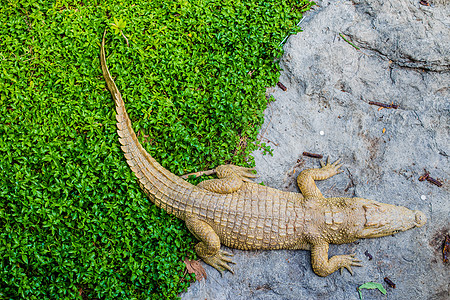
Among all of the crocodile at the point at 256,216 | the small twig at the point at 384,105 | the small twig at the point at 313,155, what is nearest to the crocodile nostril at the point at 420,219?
the crocodile at the point at 256,216

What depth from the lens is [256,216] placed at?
15.7 feet

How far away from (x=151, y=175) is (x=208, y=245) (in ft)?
4.21

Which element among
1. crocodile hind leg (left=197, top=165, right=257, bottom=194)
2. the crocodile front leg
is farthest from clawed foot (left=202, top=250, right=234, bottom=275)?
the crocodile front leg

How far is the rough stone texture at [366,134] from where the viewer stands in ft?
15.8

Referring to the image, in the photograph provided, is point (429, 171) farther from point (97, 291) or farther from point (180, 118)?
point (97, 291)

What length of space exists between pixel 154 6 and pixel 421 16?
444 cm

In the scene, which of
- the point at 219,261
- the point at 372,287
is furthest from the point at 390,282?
the point at 219,261

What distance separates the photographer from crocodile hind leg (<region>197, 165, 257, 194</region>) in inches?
196

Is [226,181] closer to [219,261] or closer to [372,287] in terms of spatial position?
[219,261]

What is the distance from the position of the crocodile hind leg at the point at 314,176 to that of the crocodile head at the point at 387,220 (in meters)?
0.67

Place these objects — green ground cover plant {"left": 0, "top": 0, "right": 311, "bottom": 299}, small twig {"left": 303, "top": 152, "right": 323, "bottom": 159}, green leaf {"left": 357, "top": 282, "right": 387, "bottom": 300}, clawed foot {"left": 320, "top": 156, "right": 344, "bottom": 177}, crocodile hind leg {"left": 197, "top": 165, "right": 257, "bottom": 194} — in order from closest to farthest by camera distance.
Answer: green ground cover plant {"left": 0, "top": 0, "right": 311, "bottom": 299} < green leaf {"left": 357, "top": 282, "right": 387, "bottom": 300} < crocodile hind leg {"left": 197, "top": 165, "right": 257, "bottom": 194} < clawed foot {"left": 320, "top": 156, "right": 344, "bottom": 177} < small twig {"left": 303, "top": 152, "right": 323, "bottom": 159}

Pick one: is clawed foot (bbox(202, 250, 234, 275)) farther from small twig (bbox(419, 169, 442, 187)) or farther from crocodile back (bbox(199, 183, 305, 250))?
small twig (bbox(419, 169, 442, 187))

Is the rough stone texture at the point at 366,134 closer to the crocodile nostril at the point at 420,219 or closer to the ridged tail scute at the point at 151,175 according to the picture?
the crocodile nostril at the point at 420,219

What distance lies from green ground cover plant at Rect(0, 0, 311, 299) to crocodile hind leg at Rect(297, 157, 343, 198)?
2.85ft
